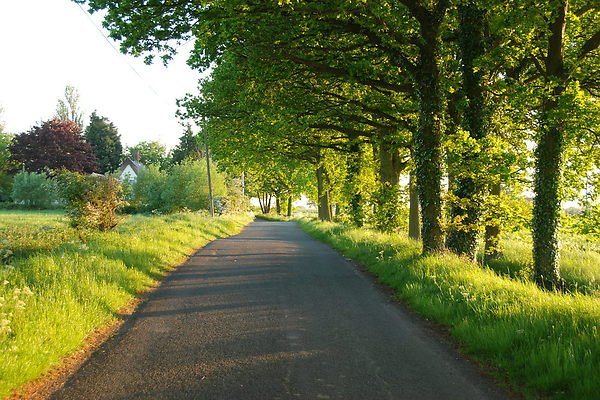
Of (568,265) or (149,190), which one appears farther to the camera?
(149,190)

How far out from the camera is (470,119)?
39.9ft

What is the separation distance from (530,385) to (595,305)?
2324 millimetres

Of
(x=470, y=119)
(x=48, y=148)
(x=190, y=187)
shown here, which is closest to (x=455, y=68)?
(x=470, y=119)

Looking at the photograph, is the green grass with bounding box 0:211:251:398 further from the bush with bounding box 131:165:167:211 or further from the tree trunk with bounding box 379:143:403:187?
the bush with bounding box 131:165:167:211

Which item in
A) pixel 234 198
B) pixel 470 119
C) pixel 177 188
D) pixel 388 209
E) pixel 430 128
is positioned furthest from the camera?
pixel 234 198

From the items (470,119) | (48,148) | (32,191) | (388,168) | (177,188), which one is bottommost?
(32,191)

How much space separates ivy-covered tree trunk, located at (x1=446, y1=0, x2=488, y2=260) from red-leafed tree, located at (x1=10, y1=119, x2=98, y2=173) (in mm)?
59286

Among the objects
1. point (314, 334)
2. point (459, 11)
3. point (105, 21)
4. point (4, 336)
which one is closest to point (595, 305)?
point (314, 334)

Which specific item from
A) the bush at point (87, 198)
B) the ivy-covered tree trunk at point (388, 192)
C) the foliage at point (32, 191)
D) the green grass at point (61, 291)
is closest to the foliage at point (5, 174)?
the foliage at point (32, 191)

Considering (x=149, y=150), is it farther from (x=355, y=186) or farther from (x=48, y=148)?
(x=355, y=186)

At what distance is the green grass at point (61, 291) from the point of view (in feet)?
17.0

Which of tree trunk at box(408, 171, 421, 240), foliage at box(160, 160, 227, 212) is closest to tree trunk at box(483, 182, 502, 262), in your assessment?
tree trunk at box(408, 171, 421, 240)

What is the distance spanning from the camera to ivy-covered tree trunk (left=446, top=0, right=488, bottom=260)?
11.8 m

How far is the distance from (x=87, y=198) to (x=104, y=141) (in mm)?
71184
